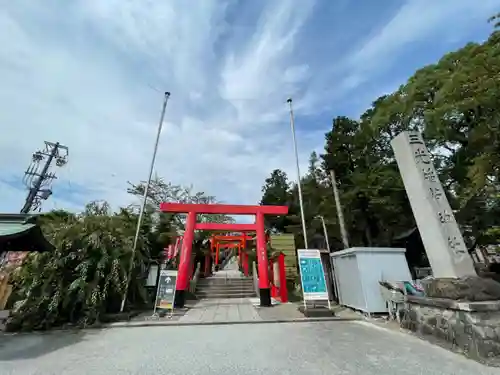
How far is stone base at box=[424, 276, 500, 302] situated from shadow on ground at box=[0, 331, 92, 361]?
6.92 m

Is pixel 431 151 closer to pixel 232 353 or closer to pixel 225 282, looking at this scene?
pixel 225 282

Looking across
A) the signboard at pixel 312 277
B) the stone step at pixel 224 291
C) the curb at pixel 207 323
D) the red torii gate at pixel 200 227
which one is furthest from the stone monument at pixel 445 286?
the stone step at pixel 224 291

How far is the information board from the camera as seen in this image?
7320 mm

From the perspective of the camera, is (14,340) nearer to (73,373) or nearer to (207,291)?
(73,373)

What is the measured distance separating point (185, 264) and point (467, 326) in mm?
7873

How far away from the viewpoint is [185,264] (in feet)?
30.5

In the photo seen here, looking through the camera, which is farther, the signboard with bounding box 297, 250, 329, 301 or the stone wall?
the signboard with bounding box 297, 250, 329, 301

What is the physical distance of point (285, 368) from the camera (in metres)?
3.48

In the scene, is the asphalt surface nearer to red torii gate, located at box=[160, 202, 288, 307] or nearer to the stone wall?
the stone wall

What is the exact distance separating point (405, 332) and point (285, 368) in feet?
10.6

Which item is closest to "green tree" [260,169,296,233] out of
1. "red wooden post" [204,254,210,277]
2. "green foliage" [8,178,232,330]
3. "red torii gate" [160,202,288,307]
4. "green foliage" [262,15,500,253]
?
"green foliage" [262,15,500,253]

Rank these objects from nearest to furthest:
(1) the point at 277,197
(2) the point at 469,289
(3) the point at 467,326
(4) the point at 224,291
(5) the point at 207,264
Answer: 1. (3) the point at 467,326
2. (2) the point at 469,289
3. (4) the point at 224,291
4. (5) the point at 207,264
5. (1) the point at 277,197

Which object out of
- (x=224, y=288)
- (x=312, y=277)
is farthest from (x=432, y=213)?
(x=224, y=288)

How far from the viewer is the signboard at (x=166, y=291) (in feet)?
24.0
